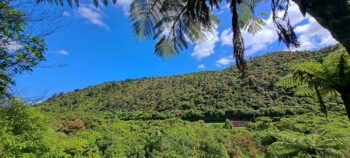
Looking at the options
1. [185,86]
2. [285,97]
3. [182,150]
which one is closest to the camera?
[182,150]

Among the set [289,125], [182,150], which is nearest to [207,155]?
[182,150]

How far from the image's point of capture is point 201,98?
59.1 metres

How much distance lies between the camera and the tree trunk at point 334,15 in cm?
207

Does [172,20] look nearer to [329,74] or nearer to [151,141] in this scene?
[329,74]

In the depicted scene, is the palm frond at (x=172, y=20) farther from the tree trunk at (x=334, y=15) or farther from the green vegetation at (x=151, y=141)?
the green vegetation at (x=151, y=141)

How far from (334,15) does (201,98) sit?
57.2m

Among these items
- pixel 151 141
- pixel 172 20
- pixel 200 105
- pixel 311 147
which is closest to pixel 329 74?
pixel 172 20

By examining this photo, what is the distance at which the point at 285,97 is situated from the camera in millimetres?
48812

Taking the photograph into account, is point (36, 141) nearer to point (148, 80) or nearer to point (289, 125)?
point (289, 125)

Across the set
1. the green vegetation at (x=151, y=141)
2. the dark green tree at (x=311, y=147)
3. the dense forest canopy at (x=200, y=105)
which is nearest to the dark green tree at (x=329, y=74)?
the dense forest canopy at (x=200, y=105)

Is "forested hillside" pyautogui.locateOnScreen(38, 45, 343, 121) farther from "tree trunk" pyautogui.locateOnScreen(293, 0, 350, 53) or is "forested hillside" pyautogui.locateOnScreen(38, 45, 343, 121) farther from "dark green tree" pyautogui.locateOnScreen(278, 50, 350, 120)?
"tree trunk" pyautogui.locateOnScreen(293, 0, 350, 53)

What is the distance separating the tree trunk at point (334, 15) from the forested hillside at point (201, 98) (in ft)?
117

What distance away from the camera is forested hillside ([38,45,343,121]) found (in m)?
48.3

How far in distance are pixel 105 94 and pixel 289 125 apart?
5235cm
